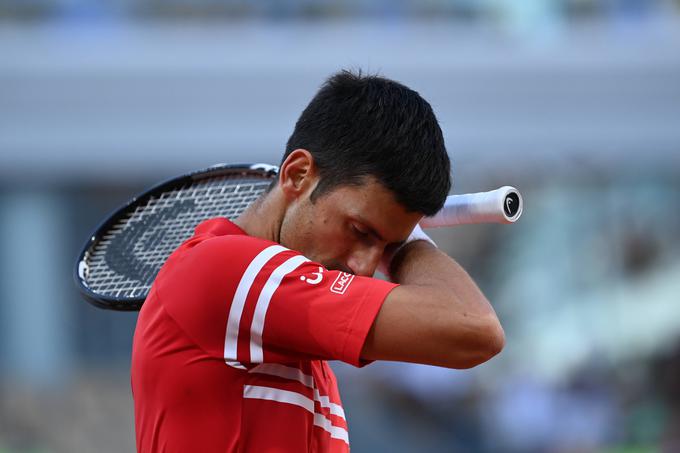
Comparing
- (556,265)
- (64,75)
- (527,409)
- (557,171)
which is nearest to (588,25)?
(557,171)

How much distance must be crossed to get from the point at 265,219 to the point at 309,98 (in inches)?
397

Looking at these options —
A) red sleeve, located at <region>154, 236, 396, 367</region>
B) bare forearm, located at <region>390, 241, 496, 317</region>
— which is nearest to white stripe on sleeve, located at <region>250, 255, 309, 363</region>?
red sleeve, located at <region>154, 236, 396, 367</region>

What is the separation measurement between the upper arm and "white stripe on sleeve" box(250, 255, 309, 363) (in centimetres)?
18

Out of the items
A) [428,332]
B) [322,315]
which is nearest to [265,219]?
[322,315]

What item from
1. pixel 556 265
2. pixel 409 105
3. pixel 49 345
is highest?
pixel 409 105

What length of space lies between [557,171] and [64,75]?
5.32 meters

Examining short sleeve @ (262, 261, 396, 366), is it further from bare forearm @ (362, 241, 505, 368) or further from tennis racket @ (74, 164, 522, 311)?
tennis racket @ (74, 164, 522, 311)

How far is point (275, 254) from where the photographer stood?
7.34ft

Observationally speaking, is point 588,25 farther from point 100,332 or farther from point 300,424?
point 300,424

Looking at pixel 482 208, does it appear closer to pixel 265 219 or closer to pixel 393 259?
Result: pixel 393 259

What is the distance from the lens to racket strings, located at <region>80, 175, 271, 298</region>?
2916 millimetres

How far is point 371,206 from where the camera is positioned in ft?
7.46

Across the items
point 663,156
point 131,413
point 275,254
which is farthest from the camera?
point 663,156

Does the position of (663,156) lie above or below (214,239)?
below
